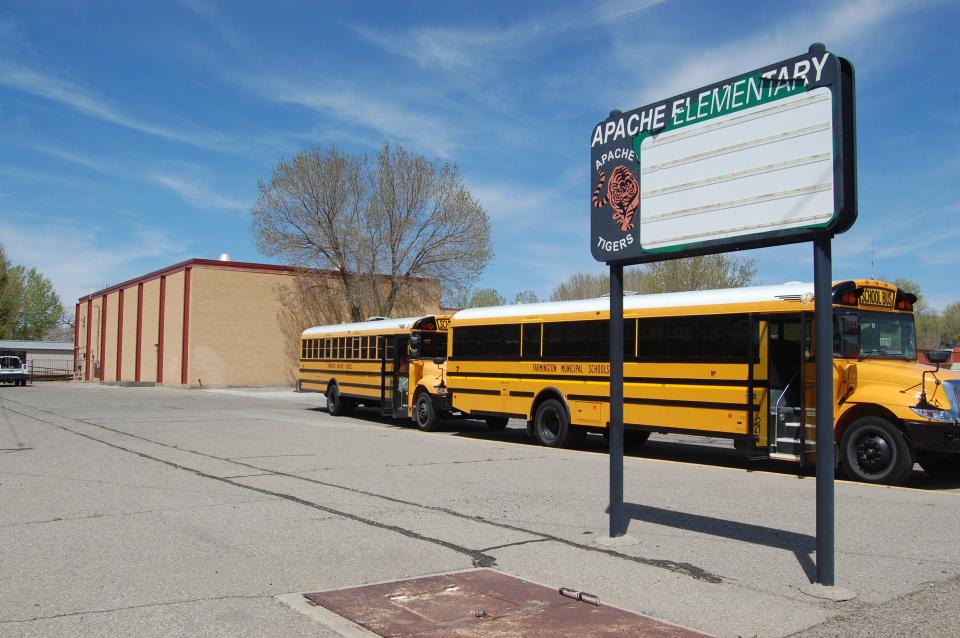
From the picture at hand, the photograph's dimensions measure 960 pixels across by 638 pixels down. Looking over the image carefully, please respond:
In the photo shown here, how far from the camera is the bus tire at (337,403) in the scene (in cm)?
2340

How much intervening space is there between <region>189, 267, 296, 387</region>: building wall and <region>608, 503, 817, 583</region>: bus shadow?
3632 cm

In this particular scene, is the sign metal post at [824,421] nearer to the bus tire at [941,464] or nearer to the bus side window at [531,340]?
the bus tire at [941,464]

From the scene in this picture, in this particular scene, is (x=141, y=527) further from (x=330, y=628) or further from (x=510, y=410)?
(x=510, y=410)

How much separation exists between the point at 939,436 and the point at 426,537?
6806mm

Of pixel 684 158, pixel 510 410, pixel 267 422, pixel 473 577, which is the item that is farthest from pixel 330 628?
pixel 267 422

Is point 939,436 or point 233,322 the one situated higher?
point 233,322

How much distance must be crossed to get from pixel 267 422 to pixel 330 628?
15624 mm

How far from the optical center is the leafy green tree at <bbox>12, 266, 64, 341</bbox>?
88.1m

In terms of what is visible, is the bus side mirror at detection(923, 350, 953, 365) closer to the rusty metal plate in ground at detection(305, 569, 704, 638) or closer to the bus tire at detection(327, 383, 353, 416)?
the rusty metal plate in ground at detection(305, 569, 704, 638)

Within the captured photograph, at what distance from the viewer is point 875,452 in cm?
1057

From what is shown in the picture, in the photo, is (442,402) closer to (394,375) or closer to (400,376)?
(400,376)

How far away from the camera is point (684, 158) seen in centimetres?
691

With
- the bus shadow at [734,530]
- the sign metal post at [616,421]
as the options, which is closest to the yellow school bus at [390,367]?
the bus shadow at [734,530]

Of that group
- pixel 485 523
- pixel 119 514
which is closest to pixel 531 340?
pixel 485 523
